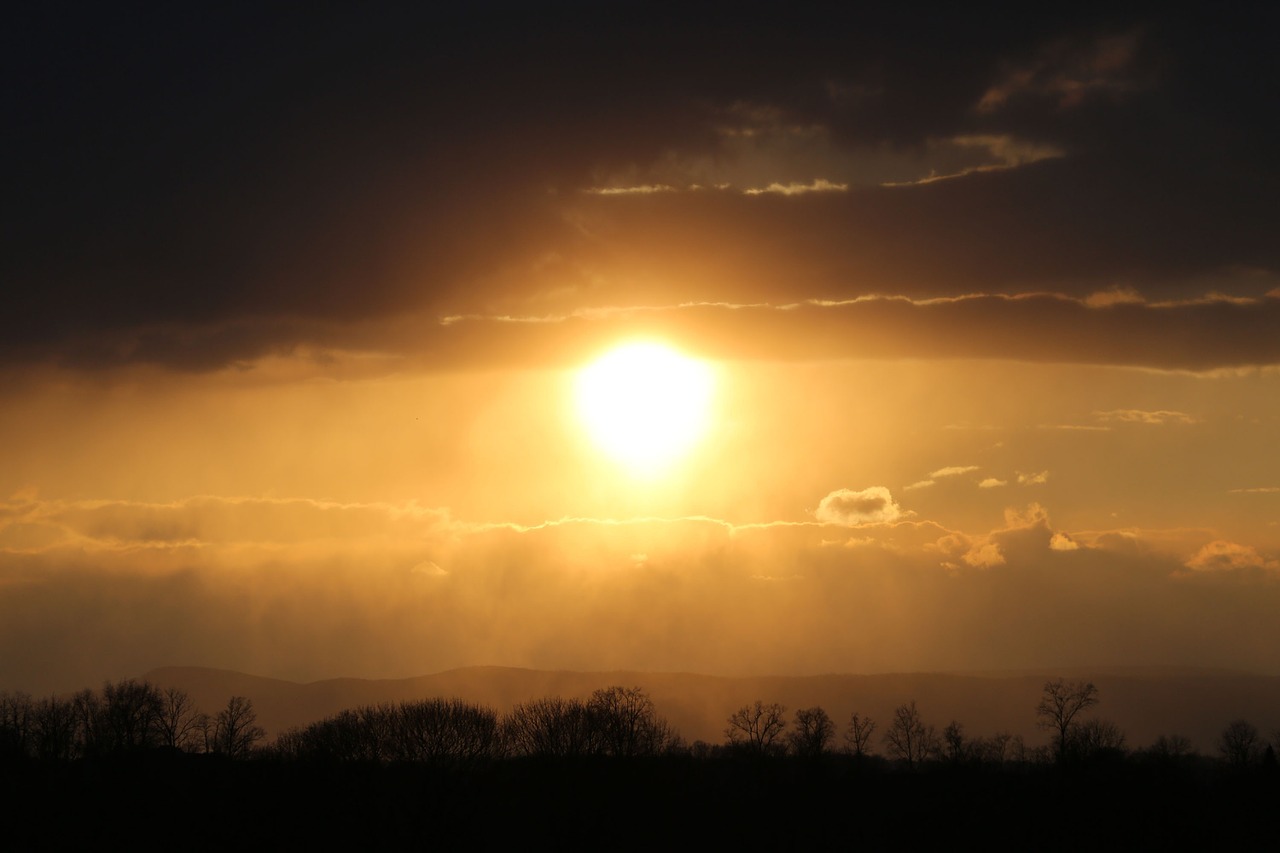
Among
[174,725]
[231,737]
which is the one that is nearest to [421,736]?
[231,737]

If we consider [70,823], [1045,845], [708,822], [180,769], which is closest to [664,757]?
[708,822]

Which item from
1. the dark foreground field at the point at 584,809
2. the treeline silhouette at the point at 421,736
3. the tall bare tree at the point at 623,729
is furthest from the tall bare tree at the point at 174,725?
the tall bare tree at the point at 623,729

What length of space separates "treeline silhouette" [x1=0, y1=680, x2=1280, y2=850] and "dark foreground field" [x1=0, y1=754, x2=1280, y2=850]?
240mm

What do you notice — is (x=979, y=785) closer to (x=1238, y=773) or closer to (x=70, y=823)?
(x=1238, y=773)

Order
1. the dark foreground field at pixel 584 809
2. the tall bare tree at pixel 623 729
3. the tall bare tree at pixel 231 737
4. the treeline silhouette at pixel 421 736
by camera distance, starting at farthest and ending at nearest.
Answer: the tall bare tree at pixel 231 737, the tall bare tree at pixel 623 729, the treeline silhouette at pixel 421 736, the dark foreground field at pixel 584 809

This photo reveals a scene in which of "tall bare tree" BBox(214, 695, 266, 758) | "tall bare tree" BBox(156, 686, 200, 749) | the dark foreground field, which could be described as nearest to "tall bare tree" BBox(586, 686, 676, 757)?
the dark foreground field

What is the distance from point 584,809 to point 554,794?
14.2 feet

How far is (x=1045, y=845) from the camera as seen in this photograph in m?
127

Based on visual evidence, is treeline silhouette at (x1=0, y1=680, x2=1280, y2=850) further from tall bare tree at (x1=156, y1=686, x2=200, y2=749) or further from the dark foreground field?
tall bare tree at (x1=156, y1=686, x2=200, y2=749)

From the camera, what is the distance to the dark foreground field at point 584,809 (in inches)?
4791

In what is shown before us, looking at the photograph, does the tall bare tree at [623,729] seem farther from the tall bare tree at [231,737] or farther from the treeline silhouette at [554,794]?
the tall bare tree at [231,737]

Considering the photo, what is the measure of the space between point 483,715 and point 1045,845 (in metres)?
75.7

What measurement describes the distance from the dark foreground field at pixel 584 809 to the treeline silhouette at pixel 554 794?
24cm

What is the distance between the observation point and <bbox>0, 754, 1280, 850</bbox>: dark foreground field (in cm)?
12169
